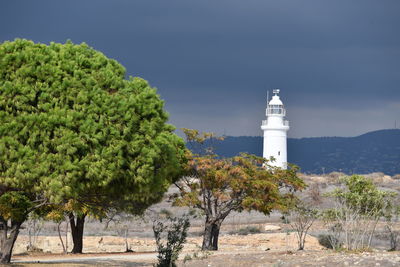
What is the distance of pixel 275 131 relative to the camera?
7831 centimetres

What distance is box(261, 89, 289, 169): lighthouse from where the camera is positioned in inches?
3071

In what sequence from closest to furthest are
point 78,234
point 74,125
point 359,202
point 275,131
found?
1. point 74,125
2. point 359,202
3. point 78,234
4. point 275,131

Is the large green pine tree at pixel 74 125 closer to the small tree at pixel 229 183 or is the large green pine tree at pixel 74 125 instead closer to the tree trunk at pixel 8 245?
the tree trunk at pixel 8 245

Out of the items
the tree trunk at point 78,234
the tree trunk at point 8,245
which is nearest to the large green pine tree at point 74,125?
the tree trunk at point 8,245

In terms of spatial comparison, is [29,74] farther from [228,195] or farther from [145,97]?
[228,195]

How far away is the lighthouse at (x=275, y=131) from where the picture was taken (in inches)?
3071

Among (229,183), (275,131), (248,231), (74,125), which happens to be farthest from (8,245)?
(275,131)

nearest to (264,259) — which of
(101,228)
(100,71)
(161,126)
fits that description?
(161,126)

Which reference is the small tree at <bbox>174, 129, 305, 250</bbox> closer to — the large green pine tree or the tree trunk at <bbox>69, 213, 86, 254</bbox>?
the tree trunk at <bbox>69, 213, 86, 254</bbox>

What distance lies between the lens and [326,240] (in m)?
49.8

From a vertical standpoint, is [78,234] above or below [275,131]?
below

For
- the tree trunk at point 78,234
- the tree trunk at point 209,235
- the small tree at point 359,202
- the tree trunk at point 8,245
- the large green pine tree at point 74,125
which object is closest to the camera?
the large green pine tree at point 74,125

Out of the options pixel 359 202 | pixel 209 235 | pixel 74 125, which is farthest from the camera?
pixel 209 235

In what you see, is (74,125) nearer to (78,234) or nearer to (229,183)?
(229,183)
